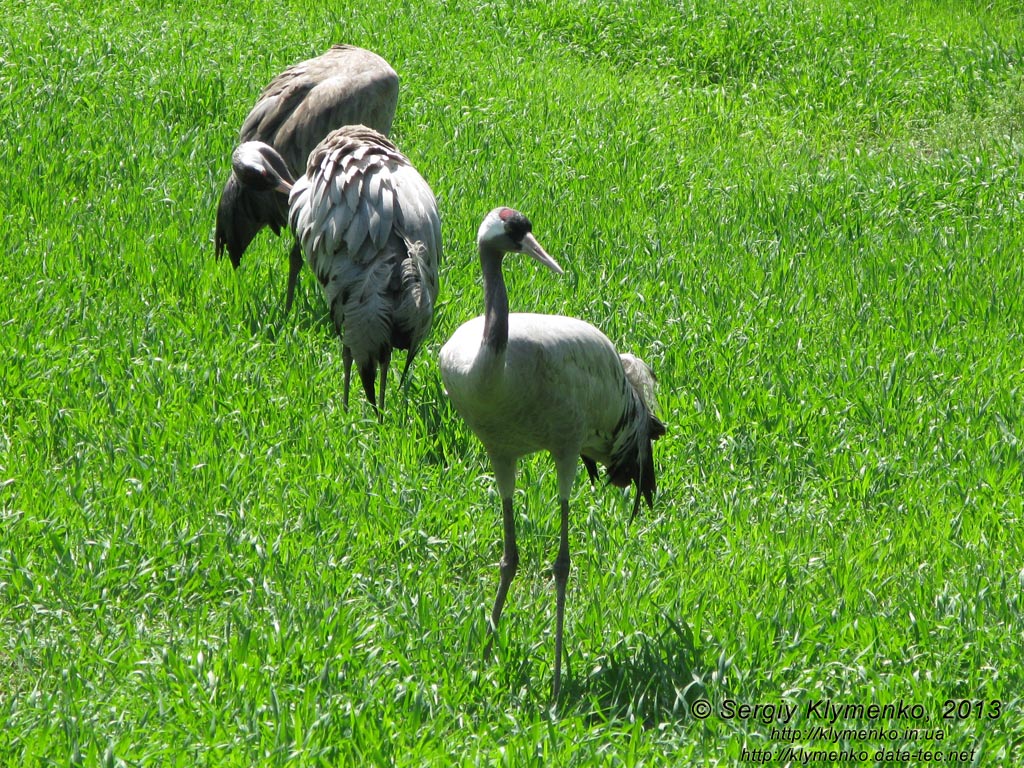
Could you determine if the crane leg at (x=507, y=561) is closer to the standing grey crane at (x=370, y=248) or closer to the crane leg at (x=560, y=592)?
the crane leg at (x=560, y=592)

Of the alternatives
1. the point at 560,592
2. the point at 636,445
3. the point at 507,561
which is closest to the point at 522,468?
the point at 636,445

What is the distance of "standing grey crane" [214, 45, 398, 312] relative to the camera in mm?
7000

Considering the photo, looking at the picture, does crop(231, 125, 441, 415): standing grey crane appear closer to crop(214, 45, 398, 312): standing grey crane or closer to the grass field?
the grass field

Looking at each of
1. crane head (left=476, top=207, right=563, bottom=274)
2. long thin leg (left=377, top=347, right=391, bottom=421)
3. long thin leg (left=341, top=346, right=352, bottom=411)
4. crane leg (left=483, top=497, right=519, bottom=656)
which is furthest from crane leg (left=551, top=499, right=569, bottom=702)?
long thin leg (left=341, top=346, right=352, bottom=411)

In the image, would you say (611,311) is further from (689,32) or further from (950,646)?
(689,32)

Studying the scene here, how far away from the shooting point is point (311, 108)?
24.4 ft

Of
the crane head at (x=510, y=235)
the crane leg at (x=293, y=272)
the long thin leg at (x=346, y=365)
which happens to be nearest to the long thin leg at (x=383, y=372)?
the long thin leg at (x=346, y=365)

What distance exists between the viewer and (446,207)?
7.90 meters

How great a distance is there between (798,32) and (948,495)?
26.4 ft

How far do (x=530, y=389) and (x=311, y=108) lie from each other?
395cm

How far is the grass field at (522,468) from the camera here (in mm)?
3936

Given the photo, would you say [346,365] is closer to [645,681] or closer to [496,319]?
[496,319]

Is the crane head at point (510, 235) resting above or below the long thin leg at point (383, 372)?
above

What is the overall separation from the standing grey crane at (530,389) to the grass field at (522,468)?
45 centimetres
